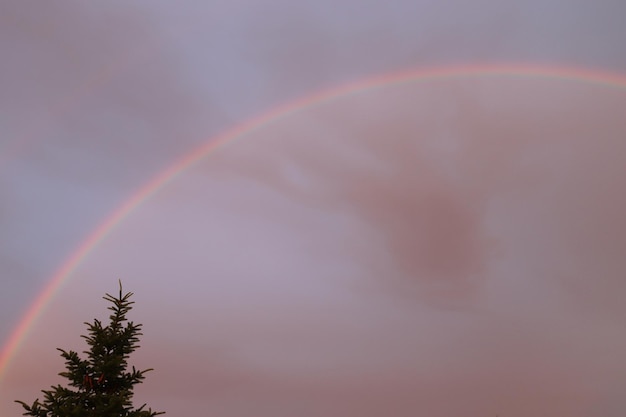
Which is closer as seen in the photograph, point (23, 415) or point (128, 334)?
point (23, 415)

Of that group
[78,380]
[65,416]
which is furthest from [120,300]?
[65,416]

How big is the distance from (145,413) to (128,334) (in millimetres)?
2788

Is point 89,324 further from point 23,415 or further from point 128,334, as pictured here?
point 23,415

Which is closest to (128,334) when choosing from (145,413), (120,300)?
(120,300)

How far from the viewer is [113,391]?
1823cm

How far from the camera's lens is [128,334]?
18.8 metres

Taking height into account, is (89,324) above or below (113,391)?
above

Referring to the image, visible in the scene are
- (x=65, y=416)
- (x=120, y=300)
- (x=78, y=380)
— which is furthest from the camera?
(x=120, y=300)

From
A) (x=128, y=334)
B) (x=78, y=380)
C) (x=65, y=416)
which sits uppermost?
(x=128, y=334)

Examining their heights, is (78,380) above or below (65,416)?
above

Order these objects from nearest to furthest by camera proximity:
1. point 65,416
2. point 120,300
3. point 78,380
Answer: point 65,416 < point 78,380 < point 120,300

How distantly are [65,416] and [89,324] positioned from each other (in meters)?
2.91

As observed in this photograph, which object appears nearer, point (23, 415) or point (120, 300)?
point (23, 415)

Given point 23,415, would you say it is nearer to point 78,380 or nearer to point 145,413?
point 78,380
